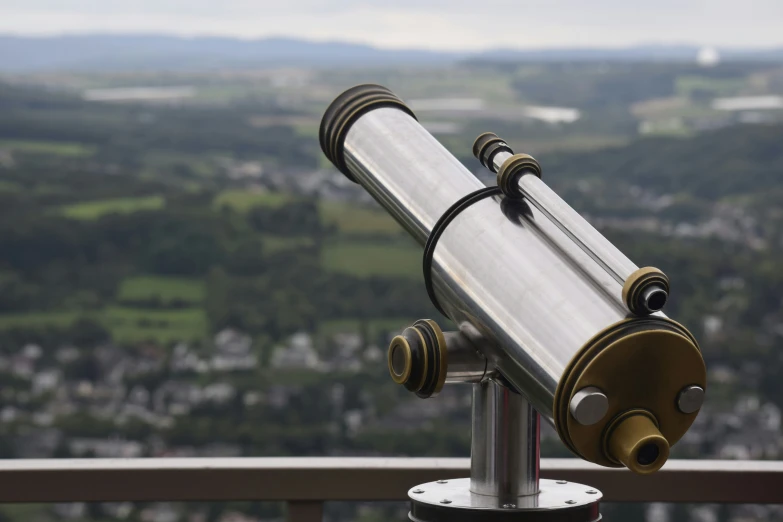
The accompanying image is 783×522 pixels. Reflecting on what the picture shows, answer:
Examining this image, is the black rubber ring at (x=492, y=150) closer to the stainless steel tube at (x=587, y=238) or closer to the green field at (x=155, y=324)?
the stainless steel tube at (x=587, y=238)

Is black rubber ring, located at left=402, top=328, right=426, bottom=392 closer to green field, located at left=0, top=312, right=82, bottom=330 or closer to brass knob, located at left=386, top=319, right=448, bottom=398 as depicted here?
brass knob, located at left=386, top=319, right=448, bottom=398

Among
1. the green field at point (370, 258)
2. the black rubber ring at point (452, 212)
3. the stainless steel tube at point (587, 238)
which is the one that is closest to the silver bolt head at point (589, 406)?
the stainless steel tube at point (587, 238)

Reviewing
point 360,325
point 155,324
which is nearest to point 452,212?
point 360,325

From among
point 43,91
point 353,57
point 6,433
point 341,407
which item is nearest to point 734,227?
point 341,407

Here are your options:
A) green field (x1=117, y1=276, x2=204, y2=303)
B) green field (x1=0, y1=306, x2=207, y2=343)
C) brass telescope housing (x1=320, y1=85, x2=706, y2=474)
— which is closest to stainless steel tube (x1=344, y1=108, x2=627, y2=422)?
brass telescope housing (x1=320, y1=85, x2=706, y2=474)

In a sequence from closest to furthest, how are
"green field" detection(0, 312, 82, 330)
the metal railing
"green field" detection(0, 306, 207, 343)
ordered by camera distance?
the metal railing → "green field" detection(0, 306, 207, 343) → "green field" detection(0, 312, 82, 330)

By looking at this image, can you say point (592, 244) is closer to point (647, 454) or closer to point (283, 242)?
point (647, 454)

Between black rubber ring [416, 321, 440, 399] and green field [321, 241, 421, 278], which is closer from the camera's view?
black rubber ring [416, 321, 440, 399]
